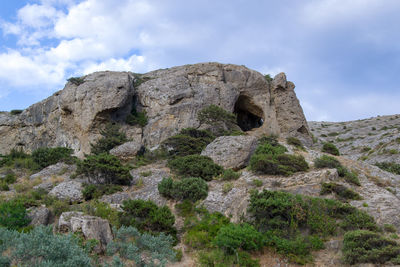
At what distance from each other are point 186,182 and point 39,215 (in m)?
6.71

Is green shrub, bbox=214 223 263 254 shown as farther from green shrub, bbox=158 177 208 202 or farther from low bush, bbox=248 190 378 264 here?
green shrub, bbox=158 177 208 202

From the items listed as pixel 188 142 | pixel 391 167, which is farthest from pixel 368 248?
pixel 391 167

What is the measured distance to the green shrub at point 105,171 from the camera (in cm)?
1878

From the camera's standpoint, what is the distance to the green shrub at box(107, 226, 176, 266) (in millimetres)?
9883

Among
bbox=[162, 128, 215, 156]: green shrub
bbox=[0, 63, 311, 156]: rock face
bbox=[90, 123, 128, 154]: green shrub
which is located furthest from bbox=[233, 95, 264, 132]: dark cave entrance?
bbox=[90, 123, 128, 154]: green shrub

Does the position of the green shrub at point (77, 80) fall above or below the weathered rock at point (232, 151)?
above

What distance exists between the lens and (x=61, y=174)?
21250mm

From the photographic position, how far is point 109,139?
26.1 m

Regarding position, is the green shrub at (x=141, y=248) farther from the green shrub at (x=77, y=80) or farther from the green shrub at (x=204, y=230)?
the green shrub at (x=77, y=80)

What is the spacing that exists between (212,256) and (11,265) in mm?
5693

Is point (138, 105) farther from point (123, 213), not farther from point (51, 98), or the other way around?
point (123, 213)

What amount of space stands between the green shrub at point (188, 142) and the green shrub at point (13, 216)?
1106cm

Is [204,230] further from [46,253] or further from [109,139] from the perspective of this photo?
[109,139]

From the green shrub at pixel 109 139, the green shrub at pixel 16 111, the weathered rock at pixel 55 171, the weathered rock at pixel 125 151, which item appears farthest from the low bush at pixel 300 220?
the green shrub at pixel 16 111
